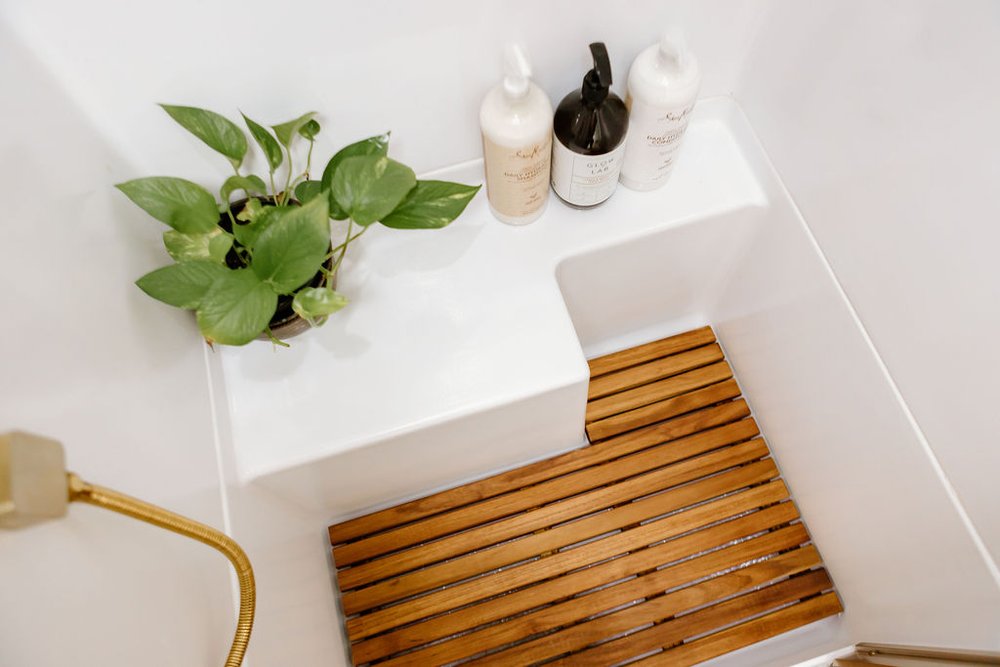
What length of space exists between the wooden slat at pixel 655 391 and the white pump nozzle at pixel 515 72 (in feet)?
2.04

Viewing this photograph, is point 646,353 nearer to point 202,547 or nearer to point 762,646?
point 762,646

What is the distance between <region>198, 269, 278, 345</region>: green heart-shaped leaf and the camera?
1.82ft

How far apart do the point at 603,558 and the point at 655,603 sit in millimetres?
105

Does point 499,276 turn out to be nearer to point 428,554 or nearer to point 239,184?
point 239,184

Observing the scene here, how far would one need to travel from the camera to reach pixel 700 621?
3.34 ft

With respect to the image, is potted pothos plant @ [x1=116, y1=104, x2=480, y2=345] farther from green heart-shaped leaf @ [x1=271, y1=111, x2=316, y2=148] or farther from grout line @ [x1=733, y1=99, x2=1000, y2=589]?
grout line @ [x1=733, y1=99, x2=1000, y2=589]

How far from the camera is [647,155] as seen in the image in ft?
2.66

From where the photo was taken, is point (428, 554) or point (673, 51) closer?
point (673, 51)

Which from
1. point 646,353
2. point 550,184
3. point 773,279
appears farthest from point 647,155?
point 646,353

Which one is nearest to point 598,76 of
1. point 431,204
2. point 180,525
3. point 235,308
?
point 431,204

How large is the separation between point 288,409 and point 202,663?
30cm

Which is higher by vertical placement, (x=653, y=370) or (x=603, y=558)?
(x=653, y=370)

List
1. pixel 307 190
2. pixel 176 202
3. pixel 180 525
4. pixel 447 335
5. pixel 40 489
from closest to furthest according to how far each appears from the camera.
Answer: pixel 40 489, pixel 180 525, pixel 176 202, pixel 307 190, pixel 447 335

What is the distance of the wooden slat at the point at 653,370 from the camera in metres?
1.13
